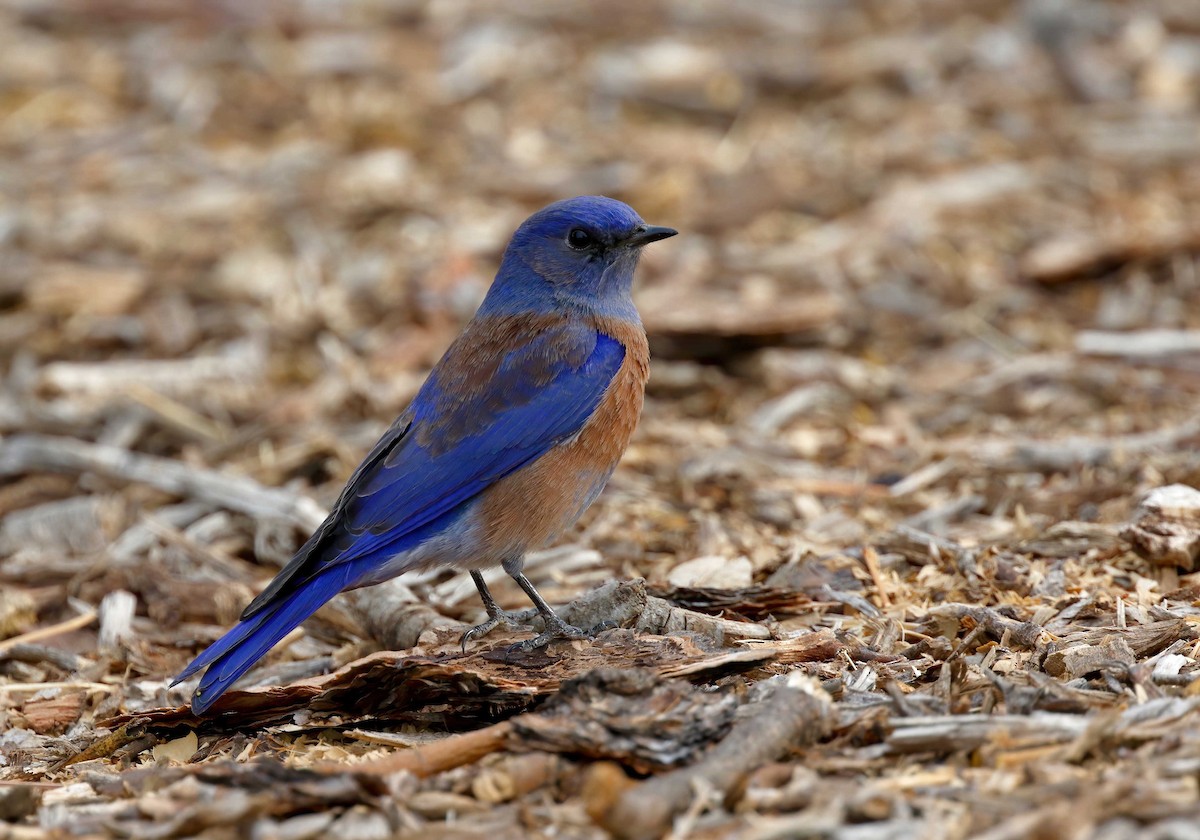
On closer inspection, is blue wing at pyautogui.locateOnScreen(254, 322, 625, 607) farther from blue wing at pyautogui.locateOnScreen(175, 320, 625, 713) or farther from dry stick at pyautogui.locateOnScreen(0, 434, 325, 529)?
dry stick at pyautogui.locateOnScreen(0, 434, 325, 529)

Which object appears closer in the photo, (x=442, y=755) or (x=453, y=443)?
(x=442, y=755)

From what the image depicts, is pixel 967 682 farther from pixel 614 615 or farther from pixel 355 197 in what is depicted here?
pixel 355 197

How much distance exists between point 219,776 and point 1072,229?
673 centimetres

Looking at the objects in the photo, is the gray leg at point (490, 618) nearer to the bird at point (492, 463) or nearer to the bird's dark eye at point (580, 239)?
the bird at point (492, 463)

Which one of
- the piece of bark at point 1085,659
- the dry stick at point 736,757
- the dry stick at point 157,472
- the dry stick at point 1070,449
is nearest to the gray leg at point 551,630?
the dry stick at point 736,757

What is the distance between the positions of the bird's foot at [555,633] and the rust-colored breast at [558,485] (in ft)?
1.17

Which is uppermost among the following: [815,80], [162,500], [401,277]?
[815,80]

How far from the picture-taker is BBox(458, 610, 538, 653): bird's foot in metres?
4.78

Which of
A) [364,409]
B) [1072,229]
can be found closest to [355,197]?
[364,409]

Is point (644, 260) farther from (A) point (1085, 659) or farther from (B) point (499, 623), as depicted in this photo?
(A) point (1085, 659)

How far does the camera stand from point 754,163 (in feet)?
32.0

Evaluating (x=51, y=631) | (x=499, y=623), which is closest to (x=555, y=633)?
(x=499, y=623)

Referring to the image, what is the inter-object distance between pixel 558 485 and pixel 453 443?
0.40m

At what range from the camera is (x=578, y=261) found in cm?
574
